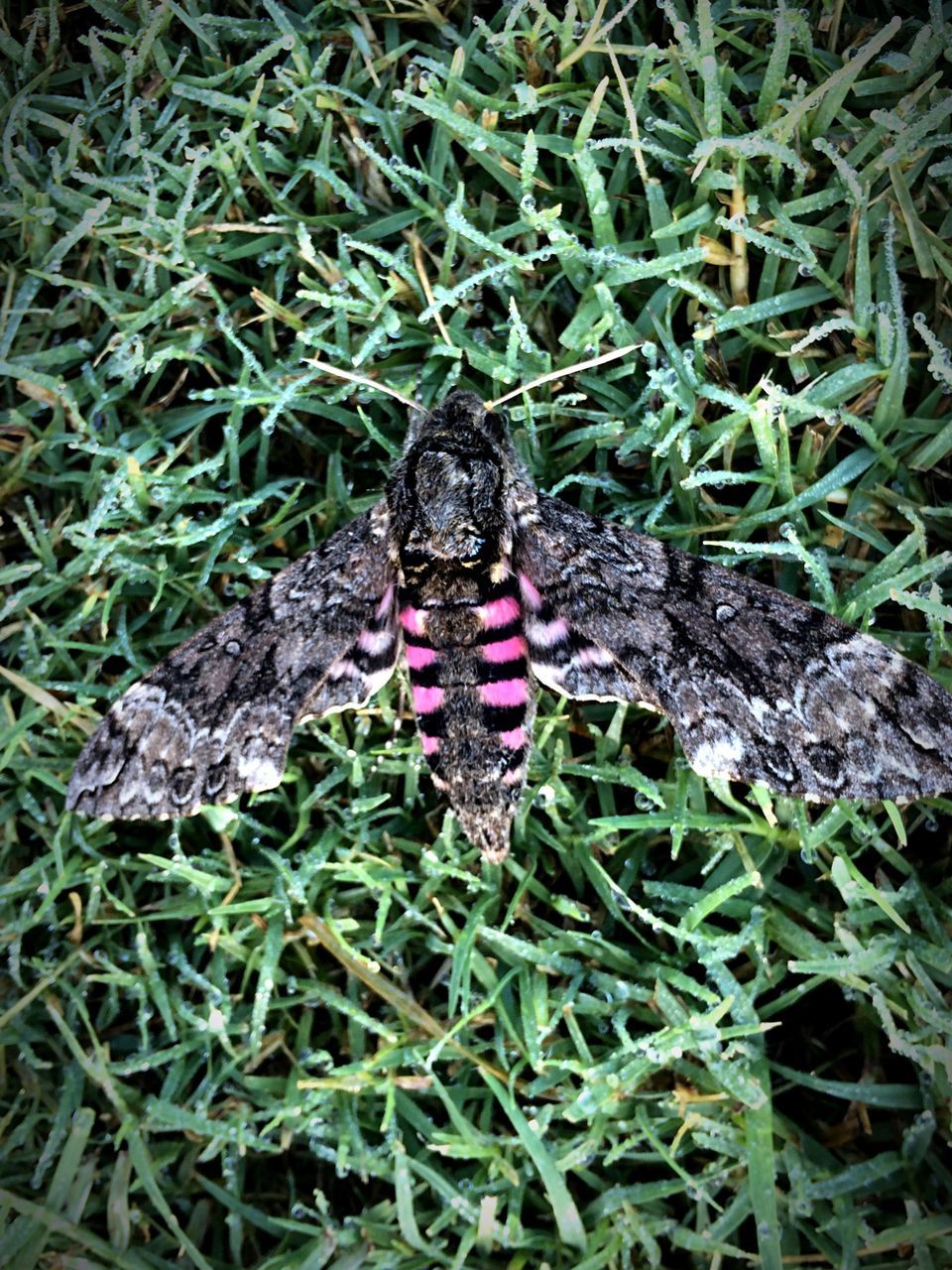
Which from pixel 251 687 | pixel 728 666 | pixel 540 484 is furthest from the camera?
pixel 540 484

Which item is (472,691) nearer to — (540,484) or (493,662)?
(493,662)

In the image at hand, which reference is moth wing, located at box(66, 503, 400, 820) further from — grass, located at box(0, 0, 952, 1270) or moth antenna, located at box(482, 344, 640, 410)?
moth antenna, located at box(482, 344, 640, 410)

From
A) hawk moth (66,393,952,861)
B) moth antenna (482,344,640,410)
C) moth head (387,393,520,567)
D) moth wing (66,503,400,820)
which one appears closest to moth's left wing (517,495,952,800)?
hawk moth (66,393,952,861)

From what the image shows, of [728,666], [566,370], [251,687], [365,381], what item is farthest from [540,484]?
[251,687]

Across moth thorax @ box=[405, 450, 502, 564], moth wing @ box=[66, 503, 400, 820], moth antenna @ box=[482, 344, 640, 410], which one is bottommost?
moth wing @ box=[66, 503, 400, 820]

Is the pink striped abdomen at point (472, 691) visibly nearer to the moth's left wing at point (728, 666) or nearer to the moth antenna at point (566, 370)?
the moth's left wing at point (728, 666)
